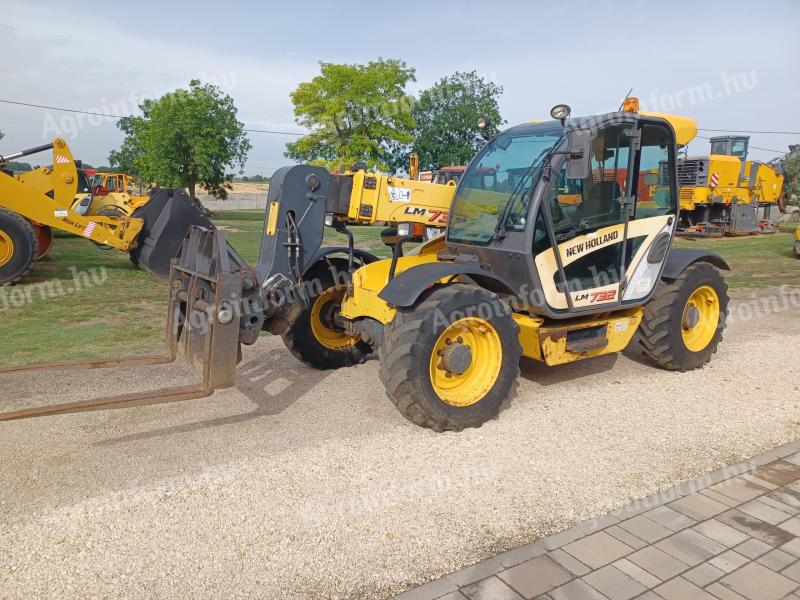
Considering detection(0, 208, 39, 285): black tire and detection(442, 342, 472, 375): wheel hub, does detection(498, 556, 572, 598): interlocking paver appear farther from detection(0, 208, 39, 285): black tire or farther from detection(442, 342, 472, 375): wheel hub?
detection(0, 208, 39, 285): black tire

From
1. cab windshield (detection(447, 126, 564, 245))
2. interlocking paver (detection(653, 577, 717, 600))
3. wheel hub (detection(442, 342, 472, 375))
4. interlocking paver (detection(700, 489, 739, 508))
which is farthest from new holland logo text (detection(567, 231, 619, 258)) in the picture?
interlocking paver (detection(653, 577, 717, 600))

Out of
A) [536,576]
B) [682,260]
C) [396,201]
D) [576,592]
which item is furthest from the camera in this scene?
[682,260]

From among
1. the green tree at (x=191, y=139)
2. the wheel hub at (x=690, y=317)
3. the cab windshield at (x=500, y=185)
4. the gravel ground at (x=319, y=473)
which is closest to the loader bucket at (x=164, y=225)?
the gravel ground at (x=319, y=473)

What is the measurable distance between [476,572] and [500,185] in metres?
3.31

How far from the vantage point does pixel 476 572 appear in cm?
313

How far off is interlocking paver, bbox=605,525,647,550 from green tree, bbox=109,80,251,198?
3408 cm

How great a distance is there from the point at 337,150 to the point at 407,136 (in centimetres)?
364

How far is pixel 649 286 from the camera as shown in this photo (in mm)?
5992

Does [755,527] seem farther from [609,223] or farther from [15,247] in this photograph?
[15,247]

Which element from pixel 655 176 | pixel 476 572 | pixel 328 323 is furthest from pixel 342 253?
pixel 476 572

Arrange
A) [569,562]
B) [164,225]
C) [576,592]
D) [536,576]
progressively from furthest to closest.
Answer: [164,225], [569,562], [536,576], [576,592]

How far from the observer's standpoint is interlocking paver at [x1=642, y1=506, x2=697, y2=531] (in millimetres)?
3566

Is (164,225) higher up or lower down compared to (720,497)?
higher up

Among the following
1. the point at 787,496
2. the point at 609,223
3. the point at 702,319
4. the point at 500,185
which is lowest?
the point at 787,496
